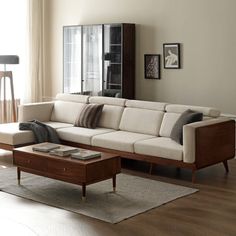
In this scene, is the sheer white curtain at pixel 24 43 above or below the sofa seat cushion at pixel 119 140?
above

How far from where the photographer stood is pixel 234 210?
191 inches

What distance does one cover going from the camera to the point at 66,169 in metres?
5.21

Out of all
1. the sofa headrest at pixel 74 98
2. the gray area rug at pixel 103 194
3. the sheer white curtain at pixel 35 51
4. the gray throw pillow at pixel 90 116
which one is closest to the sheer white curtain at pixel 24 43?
the sheer white curtain at pixel 35 51

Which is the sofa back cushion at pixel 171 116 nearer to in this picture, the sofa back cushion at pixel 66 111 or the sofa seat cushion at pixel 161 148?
the sofa seat cushion at pixel 161 148

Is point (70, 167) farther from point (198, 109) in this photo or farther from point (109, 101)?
point (109, 101)

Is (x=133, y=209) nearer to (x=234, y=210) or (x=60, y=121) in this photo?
(x=234, y=210)

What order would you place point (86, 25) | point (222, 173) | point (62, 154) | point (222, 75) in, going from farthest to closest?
1. point (86, 25)
2. point (222, 75)
3. point (222, 173)
4. point (62, 154)

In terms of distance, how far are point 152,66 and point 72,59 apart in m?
1.45

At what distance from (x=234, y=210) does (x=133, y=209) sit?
0.93 m

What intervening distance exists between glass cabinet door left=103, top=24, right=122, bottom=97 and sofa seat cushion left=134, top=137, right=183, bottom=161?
1901 millimetres

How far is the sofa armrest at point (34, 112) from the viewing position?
7.54m

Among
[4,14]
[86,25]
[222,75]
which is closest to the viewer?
[222,75]

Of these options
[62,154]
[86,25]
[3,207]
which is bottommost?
[3,207]

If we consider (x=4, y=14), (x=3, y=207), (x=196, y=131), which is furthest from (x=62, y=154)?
(x=4, y=14)
